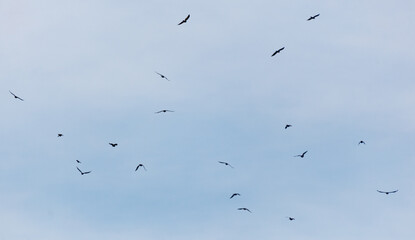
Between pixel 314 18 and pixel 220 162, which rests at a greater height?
pixel 314 18

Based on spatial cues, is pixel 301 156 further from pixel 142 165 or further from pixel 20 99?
pixel 20 99

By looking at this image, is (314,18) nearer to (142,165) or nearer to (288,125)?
(288,125)

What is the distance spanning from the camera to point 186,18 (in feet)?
309

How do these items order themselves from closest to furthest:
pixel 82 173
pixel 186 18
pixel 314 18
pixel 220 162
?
pixel 186 18, pixel 314 18, pixel 220 162, pixel 82 173

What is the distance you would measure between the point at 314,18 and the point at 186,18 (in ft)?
60.2

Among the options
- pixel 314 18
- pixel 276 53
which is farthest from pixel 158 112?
pixel 314 18

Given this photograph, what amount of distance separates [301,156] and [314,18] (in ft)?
88.2

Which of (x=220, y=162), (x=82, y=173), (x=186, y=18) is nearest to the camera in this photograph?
(x=186, y=18)

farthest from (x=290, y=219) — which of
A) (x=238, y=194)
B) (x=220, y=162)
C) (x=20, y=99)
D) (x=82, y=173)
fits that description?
(x=20, y=99)

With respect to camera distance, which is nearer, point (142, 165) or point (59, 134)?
point (142, 165)

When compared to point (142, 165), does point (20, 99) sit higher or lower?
higher

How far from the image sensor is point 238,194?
117 metres

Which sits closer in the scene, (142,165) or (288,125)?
(142,165)

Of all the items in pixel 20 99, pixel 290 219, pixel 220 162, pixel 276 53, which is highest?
pixel 276 53
